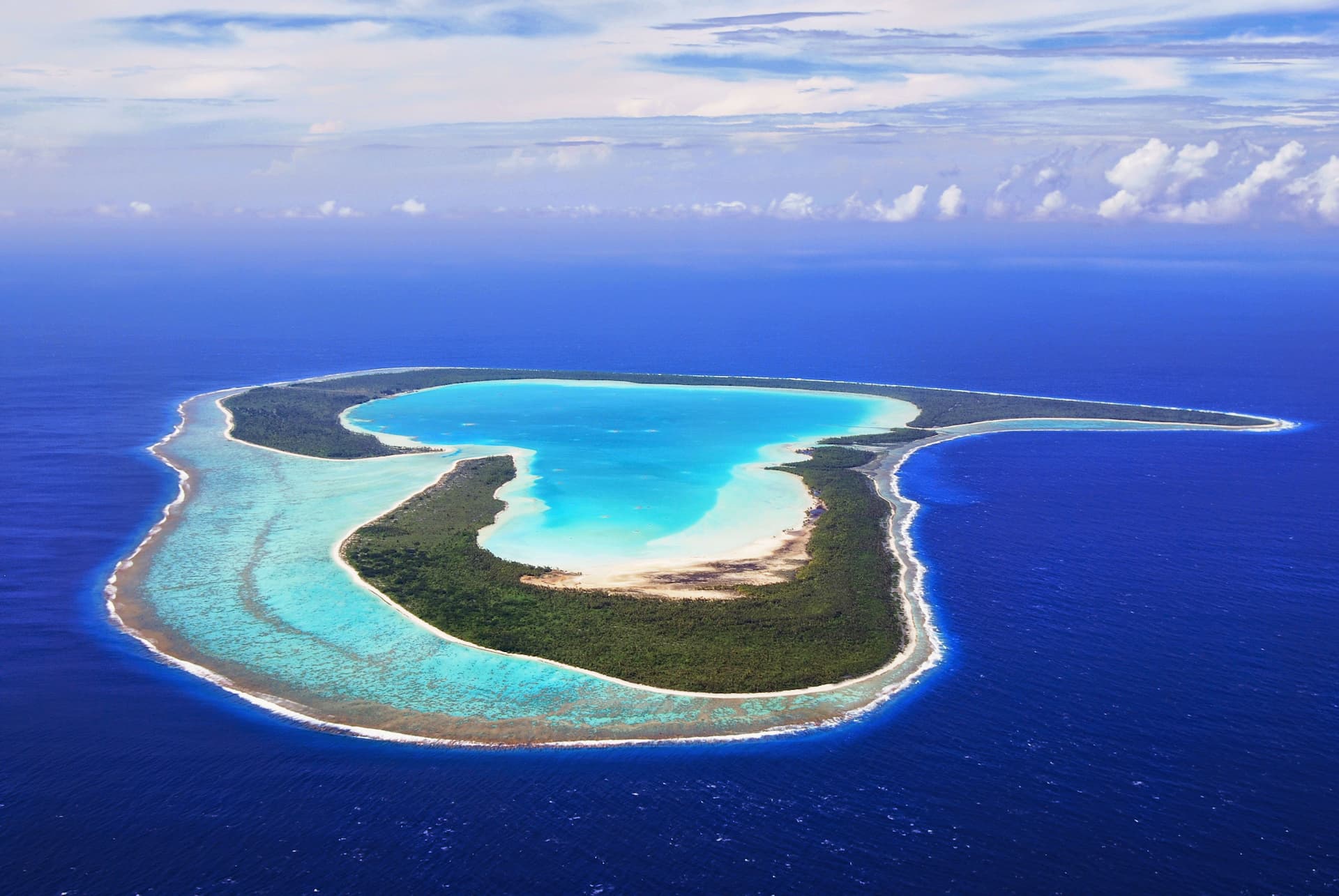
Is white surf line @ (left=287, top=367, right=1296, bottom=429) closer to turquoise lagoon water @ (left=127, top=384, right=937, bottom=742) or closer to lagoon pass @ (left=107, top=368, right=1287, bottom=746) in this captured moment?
lagoon pass @ (left=107, top=368, right=1287, bottom=746)

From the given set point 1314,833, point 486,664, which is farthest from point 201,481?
point 1314,833

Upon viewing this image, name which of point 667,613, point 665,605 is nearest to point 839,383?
point 665,605

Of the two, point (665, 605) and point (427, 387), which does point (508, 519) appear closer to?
point (665, 605)

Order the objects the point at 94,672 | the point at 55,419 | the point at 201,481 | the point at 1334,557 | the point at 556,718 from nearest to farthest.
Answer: the point at 556,718 → the point at 94,672 → the point at 1334,557 → the point at 201,481 → the point at 55,419

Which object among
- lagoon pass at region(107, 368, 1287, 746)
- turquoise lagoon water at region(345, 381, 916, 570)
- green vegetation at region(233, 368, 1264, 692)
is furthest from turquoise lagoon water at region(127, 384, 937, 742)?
green vegetation at region(233, 368, 1264, 692)

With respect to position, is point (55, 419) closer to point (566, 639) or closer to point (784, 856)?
point (566, 639)
